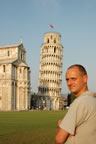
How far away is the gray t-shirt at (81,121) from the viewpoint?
2.44 m

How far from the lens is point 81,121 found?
247 cm

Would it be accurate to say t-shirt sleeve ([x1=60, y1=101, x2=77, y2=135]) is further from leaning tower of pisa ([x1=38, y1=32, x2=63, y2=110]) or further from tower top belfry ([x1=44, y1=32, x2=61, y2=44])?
tower top belfry ([x1=44, y1=32, x2=61, y2=44])

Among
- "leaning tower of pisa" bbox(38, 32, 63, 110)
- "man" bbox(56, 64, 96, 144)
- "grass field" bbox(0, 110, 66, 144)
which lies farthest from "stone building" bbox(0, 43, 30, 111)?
"man" bbox(56, 64, 96, 144)

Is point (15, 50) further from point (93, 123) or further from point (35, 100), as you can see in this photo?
point (93, 123)

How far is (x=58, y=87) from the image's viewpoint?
8500 cm

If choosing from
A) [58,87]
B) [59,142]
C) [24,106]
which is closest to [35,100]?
[58,87]

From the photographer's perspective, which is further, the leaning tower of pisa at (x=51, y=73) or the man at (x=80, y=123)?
the leaning tower of pisa at (x=51, y=73)

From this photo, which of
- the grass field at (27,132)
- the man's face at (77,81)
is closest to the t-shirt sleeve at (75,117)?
the man's face at (77,81)

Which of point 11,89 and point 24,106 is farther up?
point 11,89

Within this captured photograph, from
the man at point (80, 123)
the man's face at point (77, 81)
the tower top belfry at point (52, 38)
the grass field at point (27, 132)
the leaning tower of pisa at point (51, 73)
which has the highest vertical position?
the tower top belfry at point (52, 38)

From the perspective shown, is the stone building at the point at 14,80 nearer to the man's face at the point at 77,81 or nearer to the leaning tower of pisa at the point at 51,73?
the leaning tower of pisa at the point at 51,73

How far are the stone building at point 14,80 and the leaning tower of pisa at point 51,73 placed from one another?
18.9m

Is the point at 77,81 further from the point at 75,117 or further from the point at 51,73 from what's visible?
the point at 51,73

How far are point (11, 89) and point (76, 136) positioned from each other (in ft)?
185
